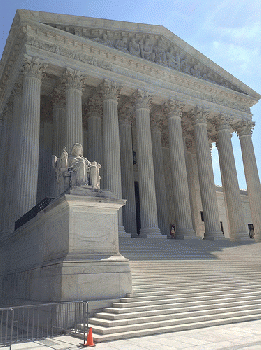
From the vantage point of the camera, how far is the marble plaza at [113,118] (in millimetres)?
21391

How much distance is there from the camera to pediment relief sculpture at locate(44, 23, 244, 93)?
2644 centimetres

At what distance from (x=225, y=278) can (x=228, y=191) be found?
1695 centimetres

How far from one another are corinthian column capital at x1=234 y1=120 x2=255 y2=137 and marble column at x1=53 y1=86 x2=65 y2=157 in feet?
61.4

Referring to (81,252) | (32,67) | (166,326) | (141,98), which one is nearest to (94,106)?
(141,98)

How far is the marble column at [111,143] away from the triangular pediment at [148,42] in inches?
165

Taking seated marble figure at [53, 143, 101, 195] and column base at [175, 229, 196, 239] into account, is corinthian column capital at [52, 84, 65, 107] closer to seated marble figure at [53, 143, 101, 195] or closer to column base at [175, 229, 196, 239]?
seated marble figure at [53, 143, 101, 195]

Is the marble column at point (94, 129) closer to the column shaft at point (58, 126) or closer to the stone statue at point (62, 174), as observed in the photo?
the column shaft at point (58, 126)

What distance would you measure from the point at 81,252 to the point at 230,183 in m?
23.4

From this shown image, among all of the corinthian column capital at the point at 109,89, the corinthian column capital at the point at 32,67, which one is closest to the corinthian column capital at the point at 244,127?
the corinthian column capital at the point at 109,89

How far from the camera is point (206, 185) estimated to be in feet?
96.3

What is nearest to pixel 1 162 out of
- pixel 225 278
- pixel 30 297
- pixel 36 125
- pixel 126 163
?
pixel 36 125

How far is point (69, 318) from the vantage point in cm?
945

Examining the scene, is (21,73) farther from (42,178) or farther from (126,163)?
(126,163)

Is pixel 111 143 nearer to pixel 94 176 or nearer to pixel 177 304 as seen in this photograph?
pixel 94 176
